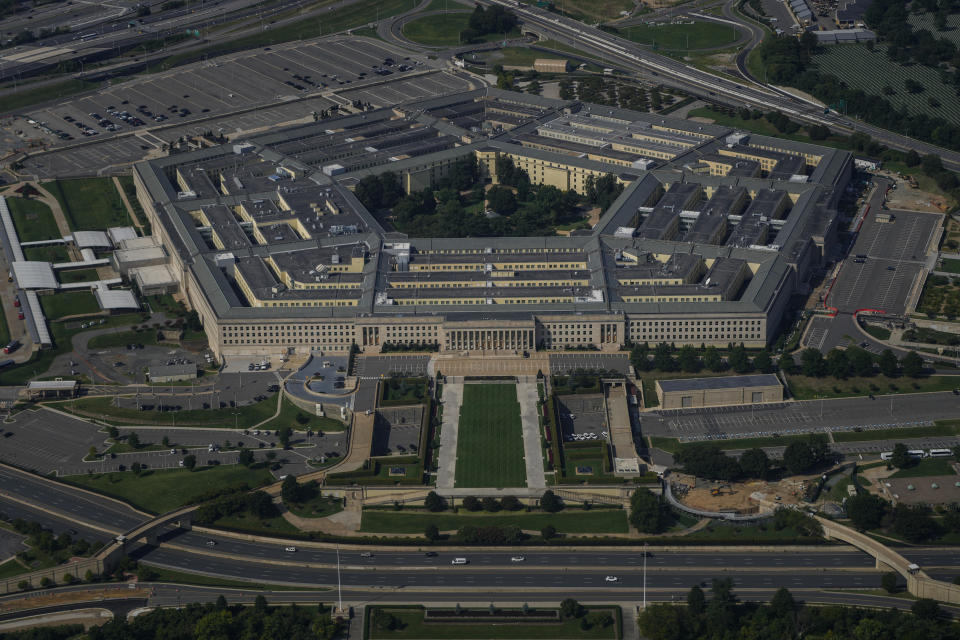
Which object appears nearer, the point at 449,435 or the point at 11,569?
the point at 11,569

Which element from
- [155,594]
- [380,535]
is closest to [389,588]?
[380,535]

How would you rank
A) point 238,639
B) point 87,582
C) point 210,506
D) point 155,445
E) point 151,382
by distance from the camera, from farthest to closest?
point 151,382, point 155,445, point 210,506, point 87,582, point 238,639

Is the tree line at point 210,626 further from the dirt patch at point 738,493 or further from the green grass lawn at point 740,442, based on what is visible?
the green grass lawn at point 740,442

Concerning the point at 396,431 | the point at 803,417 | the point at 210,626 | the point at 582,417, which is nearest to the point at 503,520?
the point at 396,431

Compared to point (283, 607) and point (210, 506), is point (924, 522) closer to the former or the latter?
point (283, 607)

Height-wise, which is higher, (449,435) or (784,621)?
(784,621)

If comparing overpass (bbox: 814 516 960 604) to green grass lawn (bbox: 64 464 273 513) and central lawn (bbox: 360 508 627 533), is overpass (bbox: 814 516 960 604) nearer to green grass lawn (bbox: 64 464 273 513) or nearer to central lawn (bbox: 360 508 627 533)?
central lawn (bbox: 360 508 627 533)

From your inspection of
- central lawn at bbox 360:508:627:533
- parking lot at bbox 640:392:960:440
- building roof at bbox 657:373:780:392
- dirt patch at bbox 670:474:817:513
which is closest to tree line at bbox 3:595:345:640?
central lawn at bbox 360:508:627:533

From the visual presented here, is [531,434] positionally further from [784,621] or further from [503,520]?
[784,621]
